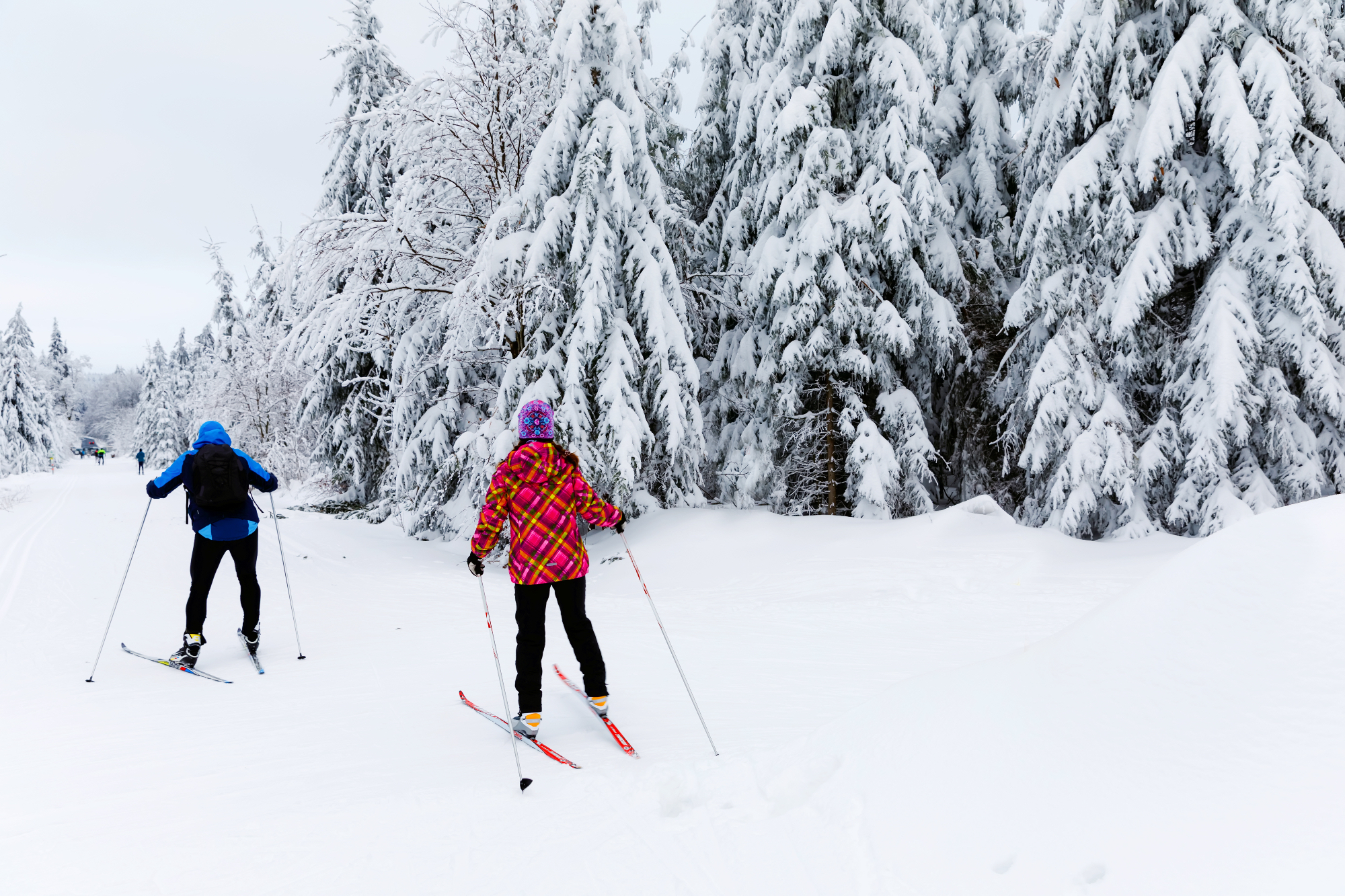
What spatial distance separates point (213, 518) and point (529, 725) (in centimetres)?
358

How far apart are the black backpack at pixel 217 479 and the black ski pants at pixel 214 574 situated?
32 cm

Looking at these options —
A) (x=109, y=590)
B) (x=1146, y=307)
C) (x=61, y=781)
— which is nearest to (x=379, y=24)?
(x=109, y=590)

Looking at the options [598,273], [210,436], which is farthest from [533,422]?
[598,273]

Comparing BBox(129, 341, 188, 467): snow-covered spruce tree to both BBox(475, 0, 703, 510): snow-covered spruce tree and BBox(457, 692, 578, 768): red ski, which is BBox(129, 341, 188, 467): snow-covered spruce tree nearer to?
BBox(475, 0, 703, 510): snow-covered spruce tree

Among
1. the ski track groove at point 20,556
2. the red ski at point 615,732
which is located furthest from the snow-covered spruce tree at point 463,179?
the red ski at point 615,732

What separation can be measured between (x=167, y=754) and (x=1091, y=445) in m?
9.94

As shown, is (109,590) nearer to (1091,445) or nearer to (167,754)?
(167,754)

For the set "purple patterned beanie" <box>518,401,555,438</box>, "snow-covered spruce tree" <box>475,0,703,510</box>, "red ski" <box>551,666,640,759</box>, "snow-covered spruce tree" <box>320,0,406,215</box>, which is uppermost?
"snow-covered spruce tree" <box>320,0,406,215</box>

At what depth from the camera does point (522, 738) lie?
3803mm

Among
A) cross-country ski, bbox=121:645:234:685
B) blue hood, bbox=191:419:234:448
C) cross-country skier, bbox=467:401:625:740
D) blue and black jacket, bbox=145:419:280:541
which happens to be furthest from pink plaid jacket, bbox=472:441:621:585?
blue hood, bbox=191:419:234:448

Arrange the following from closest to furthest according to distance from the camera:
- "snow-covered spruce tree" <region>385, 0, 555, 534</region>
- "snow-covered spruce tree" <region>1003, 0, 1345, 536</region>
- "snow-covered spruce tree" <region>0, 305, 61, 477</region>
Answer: "snow-covered spruce tree" <region>1003, 0, 1345, 536</region>
"snow-covered spruce tree" <region>385, 0, 555, 534</region>
"snow-covered spruce tree" <region>0, 305, 61, 477</region>

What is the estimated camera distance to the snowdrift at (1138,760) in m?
1.61

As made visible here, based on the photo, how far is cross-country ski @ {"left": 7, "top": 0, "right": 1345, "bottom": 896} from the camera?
2.14 meters

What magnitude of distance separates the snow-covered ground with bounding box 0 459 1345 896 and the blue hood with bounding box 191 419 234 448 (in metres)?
1.83
